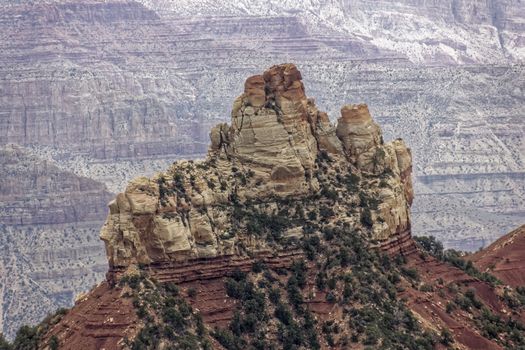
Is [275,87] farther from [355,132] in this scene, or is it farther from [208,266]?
[208,266]

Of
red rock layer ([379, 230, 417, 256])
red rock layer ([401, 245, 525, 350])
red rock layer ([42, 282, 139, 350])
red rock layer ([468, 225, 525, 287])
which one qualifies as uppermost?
red rock layer ([379, 230, 417, 256])

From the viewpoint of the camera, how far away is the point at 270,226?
115375 millimetres

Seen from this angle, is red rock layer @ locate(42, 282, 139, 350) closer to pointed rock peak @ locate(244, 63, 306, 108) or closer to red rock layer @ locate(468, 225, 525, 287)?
pointed rock peak @ locate(244, 63, 306, 108)

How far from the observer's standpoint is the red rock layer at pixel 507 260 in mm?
129625

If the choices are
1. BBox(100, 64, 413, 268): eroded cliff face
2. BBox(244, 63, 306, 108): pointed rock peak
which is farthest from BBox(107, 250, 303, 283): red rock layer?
BBox(244, 63, 306, 108): pointed rock peak

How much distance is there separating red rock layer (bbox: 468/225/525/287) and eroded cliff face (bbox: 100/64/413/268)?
31.6 feet

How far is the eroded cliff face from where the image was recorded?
361 feet

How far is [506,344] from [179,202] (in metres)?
19.4

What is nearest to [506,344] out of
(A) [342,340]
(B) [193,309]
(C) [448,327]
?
(C) [448,327]

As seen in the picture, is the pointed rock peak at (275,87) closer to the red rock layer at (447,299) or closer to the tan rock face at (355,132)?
the tan rock face at (355,132)

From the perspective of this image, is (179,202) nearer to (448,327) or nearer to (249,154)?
(249,154)

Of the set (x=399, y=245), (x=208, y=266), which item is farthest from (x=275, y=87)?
(x=208, y=266)

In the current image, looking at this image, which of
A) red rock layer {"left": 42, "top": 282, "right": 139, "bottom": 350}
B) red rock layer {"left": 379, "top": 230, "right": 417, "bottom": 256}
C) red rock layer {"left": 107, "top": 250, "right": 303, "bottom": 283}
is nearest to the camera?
red rock layer {"left": 42, "top": 282, "right": 139, "bottom": 350}

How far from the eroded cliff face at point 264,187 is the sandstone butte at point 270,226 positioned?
3.1 inches
